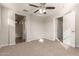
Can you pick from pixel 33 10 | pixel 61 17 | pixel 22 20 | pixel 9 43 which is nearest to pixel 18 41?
pixel 9 43

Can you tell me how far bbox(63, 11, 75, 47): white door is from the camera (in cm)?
209

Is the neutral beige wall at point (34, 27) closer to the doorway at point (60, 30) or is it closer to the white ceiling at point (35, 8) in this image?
the white ceiling at point (35, 8)

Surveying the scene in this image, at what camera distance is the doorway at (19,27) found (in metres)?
2.12

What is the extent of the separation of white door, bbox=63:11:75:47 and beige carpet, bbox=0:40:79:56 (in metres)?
0.17

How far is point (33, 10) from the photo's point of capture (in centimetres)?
210

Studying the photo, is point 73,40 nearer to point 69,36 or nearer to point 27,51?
point 69,36

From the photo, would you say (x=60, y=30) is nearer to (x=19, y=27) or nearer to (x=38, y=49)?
(x=38, y=49)

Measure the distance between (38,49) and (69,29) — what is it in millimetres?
797

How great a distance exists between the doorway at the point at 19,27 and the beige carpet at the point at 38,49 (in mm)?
126

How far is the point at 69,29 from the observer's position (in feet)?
6.91

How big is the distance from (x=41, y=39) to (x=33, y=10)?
0.65 m

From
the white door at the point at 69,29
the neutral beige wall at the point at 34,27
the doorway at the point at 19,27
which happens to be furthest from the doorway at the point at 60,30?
the doorway at the point at 19,27

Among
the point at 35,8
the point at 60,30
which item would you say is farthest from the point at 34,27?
the point at 60,30

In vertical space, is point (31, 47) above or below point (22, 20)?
below
